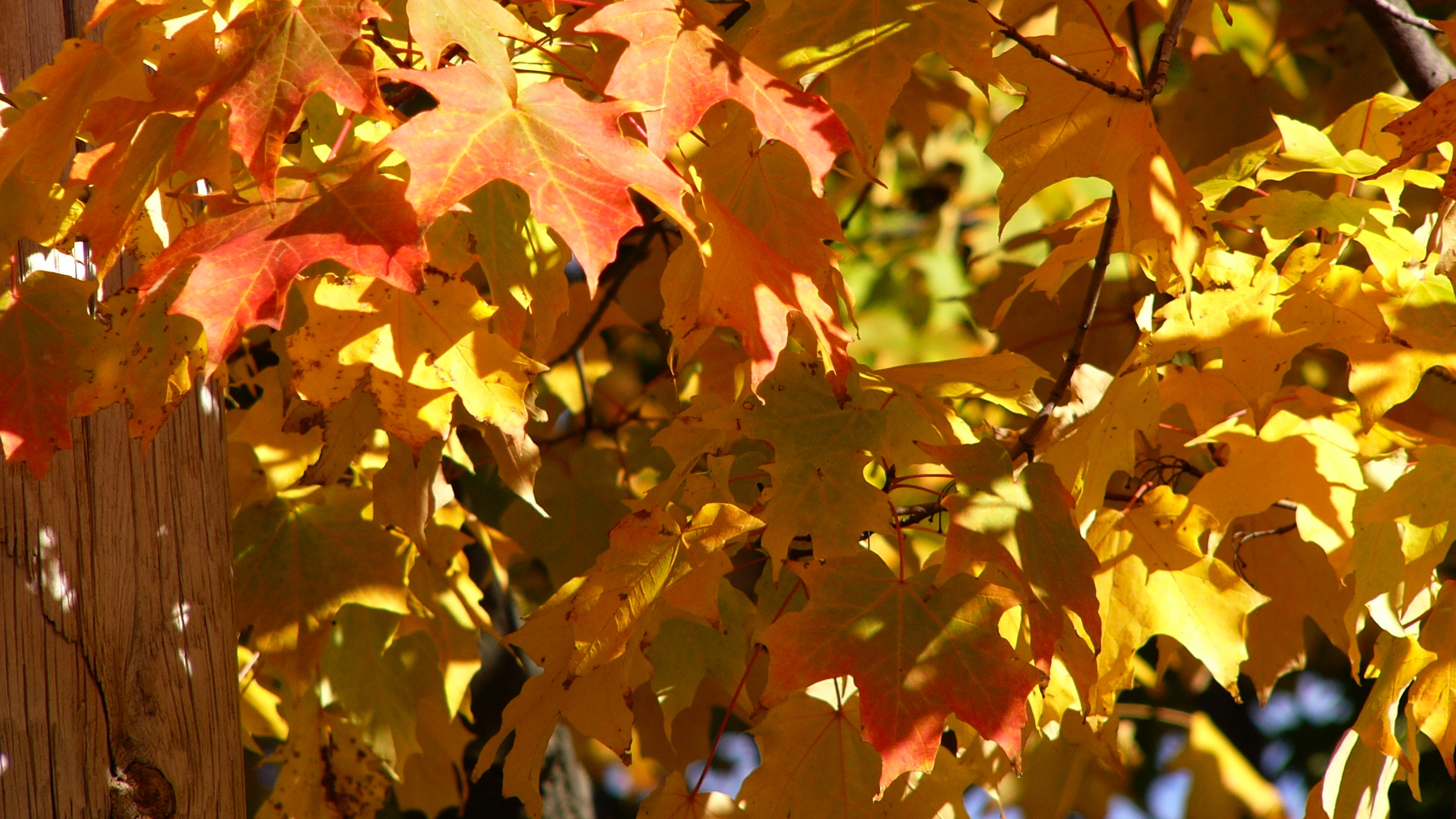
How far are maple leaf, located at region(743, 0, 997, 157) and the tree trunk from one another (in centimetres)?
87

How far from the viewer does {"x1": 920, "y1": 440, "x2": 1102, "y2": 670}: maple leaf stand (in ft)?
4.34

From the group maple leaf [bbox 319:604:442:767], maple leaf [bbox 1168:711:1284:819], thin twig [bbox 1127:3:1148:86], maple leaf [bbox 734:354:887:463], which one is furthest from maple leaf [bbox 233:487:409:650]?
maple leaf [bbox 1168:711:1284:819]

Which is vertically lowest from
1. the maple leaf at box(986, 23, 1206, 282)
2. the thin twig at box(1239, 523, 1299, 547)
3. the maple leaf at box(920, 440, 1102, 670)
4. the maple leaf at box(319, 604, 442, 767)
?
the maple leaf at box(319, 604, 442, 767)

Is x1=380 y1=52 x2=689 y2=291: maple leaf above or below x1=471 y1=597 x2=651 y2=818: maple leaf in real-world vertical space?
above

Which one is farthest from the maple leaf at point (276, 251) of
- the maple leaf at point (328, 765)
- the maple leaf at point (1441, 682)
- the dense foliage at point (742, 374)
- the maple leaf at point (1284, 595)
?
the maple leaf at point (1284, 595)

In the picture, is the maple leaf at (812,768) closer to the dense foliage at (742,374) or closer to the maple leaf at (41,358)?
the dense foliage at (742,374)

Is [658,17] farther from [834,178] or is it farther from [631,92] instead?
[834,178]

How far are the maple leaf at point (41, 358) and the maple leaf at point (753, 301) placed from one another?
657mm

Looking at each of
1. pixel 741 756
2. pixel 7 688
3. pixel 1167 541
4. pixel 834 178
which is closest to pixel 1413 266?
pixel 1167 541

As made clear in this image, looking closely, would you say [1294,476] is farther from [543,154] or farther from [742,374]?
[543,154]

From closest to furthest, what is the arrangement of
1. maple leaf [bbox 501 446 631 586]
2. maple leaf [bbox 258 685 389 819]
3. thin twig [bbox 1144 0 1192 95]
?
thin twig [bbox 1144 0 1192 95] < maple leaf [bbox 258 685 389 819] < maple leaf [bbox 501 446 631 586]

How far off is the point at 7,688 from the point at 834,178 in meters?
2.53

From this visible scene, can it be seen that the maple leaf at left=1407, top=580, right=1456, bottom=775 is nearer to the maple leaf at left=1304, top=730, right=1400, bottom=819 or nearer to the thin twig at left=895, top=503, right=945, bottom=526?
the maple leaf at left=1304, top=730, right=1400, bottom=819

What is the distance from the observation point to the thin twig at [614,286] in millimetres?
2355
